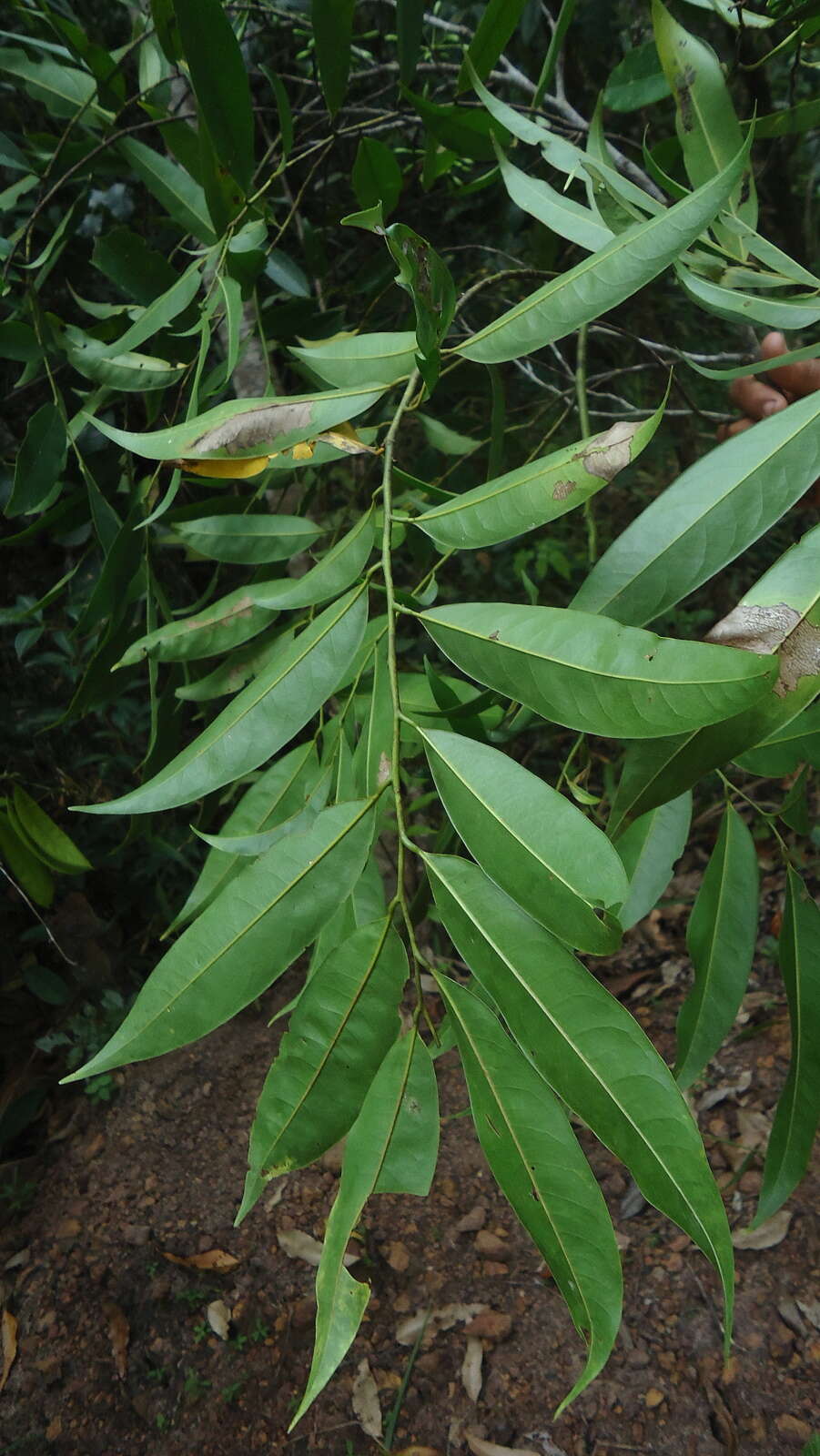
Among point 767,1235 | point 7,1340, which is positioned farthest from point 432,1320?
point 7,1340

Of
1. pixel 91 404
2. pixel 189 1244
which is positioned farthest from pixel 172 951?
pixel 189 1244

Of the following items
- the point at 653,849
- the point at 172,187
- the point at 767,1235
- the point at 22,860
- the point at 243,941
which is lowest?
the point at 767,1235

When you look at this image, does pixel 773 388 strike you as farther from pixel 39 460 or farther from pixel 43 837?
pixel 43 837

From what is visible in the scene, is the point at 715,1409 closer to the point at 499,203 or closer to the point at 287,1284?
the point at 287,1284

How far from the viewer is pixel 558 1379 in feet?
3.59

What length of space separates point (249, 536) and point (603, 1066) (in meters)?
0.43

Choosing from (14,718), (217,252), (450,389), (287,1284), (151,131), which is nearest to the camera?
(217,252)

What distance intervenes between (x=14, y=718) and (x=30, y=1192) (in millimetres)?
808

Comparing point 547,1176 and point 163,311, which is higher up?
point 163,311

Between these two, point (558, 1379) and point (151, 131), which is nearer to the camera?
point (558, 1379)

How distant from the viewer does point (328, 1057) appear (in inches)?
14.7

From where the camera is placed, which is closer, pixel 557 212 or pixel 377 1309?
pixel 557 212

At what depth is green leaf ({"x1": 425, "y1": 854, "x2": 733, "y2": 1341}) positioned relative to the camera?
31 cm

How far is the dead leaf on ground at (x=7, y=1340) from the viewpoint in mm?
1262
